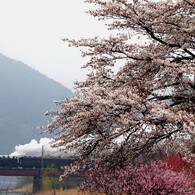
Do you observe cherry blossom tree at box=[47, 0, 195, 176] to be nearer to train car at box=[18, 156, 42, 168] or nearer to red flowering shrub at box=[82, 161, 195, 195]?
red flowering shrub at box=[82, 161, 195, 195]

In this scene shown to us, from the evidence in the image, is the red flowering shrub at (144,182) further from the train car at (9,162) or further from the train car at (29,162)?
the train car at (9,162)

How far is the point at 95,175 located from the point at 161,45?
16.0ft

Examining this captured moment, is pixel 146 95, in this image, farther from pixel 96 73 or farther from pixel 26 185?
pixel 26 185

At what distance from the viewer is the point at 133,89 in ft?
40.4

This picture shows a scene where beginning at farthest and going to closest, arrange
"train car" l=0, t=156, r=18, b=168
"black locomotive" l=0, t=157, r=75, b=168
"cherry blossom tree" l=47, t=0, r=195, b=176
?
1. "train car" l=0, t=156, r=18, b=168
2. "black locomotive" l=0, t=157, r=75, b=168
3. "cherry blossom tree" l=47, t=0, r=195, b=176

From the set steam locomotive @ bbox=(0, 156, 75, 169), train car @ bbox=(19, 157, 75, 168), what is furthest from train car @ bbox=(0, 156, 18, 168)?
train car @ bbox=(19, 157, 75, 168)

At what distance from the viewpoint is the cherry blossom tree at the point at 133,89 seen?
38.4 feet

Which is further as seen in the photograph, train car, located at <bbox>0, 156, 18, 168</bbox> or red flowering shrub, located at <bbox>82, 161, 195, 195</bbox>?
train car, located at <bbox>0, 156, 18, 168</bbox>

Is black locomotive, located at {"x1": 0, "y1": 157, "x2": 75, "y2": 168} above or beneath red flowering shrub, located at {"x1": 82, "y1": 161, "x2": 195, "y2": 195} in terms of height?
above

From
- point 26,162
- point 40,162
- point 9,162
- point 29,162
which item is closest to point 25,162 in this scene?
point 26,162

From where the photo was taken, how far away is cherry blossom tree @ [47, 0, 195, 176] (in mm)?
11711

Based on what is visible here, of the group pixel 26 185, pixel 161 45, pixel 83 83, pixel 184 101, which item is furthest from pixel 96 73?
pixel 26 185

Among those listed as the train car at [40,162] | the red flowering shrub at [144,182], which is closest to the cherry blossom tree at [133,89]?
the red flowering shrub at [144,182]

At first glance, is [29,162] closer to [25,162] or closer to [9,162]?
[25,162]
